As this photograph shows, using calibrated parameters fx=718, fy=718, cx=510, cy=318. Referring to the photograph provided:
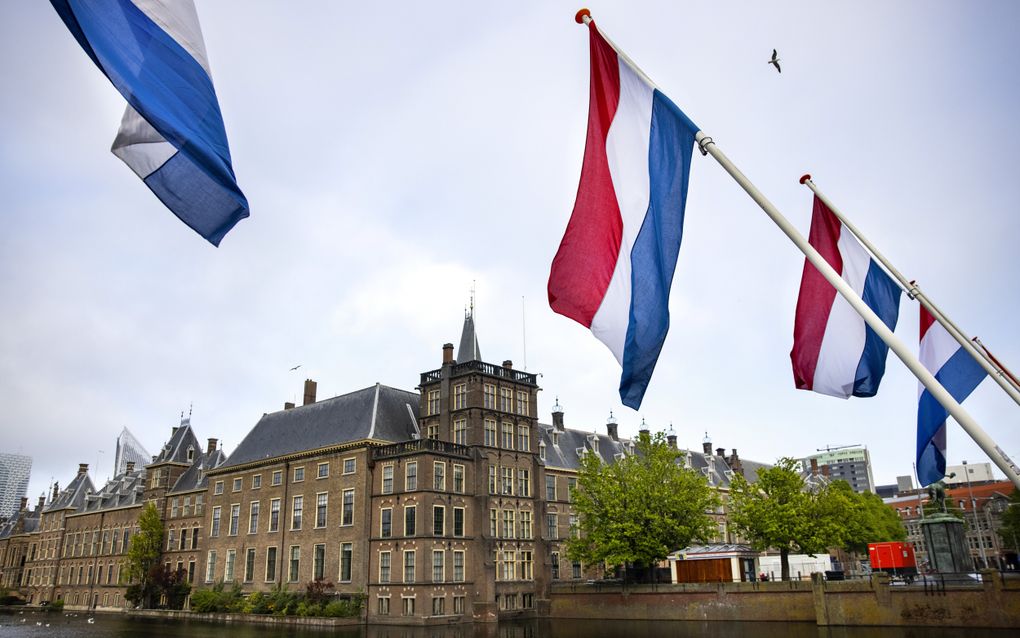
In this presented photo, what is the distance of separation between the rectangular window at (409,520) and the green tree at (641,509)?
544 inches

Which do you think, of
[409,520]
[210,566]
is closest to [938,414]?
[409,520]

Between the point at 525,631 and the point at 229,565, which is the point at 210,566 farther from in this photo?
the point at 525,631


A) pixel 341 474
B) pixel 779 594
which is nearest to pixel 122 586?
pixel 341 474

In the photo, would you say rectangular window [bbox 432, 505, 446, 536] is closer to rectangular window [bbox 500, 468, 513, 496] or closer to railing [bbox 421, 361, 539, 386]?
rectangular window [bbox 500, 468, 513, 496]

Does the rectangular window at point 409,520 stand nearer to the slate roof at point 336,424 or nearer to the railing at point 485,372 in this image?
the slate roof at point 336,424

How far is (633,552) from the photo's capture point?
5366cm

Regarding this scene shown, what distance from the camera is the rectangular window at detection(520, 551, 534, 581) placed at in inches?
2154

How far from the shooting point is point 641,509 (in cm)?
5428

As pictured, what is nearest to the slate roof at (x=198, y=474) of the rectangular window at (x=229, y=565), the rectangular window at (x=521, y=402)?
the rectangular window at (x=229, y=565)

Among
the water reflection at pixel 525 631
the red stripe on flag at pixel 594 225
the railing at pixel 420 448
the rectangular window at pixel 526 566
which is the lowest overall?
the water reflection at pixel 525 631

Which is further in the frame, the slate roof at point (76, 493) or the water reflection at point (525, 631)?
the slate roof at point (76, 493)

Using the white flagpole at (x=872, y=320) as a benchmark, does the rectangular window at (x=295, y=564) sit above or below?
below

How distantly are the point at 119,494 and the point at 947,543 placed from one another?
83.1 m

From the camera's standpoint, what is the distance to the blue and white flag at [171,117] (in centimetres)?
823
